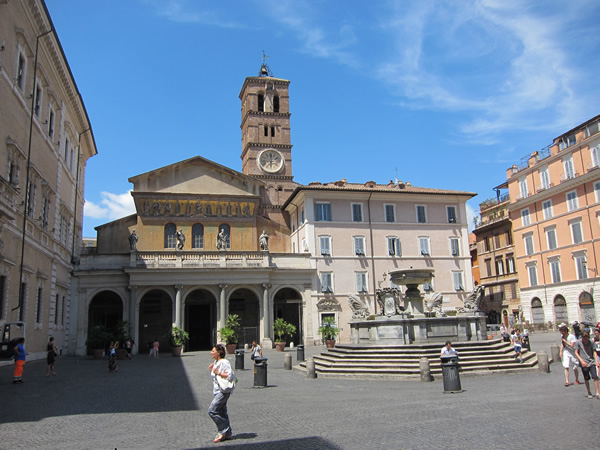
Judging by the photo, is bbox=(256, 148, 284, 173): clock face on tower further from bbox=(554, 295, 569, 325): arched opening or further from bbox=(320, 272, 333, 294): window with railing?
bbox=(554, 295, 569, 325): arched opening

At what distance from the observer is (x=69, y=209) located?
31297mm

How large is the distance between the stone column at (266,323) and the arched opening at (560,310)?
23017 mm

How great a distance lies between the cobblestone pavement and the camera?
7.84 meters

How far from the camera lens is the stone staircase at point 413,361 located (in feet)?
54.0

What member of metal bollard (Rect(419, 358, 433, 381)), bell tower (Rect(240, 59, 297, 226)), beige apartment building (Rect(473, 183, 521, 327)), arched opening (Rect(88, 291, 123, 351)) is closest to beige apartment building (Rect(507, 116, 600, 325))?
beige apartment building (Rect(473, 183, 521, 327))

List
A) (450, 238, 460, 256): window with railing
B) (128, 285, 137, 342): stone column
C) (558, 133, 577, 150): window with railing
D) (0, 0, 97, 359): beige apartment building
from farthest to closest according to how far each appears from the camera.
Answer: (450, 238, 460, 256): window with railing
(558, 133, 577, 150): window with railing
(128, 285, 137, 342): stone column
(0, 0, 97, 359): beige apartment building

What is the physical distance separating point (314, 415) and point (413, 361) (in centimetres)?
748

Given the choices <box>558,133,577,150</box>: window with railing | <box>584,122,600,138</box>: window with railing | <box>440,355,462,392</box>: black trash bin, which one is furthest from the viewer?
<box>558,133,577,150</box>: window with railing

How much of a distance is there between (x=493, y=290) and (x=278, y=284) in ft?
85.8

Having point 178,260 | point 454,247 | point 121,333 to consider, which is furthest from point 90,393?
point 454,247

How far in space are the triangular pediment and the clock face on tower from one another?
13.3m

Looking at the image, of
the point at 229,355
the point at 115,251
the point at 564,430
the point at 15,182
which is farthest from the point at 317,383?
the point at 115,251

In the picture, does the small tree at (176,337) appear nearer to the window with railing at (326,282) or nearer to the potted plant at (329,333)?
the potted plant at (329,333)

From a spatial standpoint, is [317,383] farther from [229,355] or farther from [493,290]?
[493,290]
